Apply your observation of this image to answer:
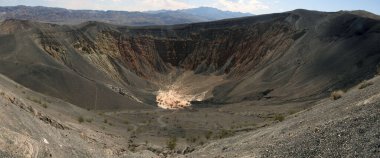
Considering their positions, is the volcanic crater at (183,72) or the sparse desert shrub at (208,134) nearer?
the sparse desert shrub at (208,134)

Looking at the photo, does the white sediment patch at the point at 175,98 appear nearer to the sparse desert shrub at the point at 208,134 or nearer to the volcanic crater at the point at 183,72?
the volcanic crater at the point at 183,72

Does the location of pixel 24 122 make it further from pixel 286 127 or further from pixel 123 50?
pixel 123 50

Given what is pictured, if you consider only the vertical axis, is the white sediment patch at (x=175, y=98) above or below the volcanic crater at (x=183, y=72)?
below

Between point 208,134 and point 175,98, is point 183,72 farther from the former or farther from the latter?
point 208,134

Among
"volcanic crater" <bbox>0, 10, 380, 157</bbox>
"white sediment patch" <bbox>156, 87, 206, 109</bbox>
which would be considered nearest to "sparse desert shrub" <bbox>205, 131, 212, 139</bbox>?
"volcanic crater" <bbox>0, 10, 380, 157</bbox>

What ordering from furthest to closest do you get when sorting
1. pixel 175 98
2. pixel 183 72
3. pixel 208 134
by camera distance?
1. pixel 183 72
2. pixel 175 98
3. pixel 208 134

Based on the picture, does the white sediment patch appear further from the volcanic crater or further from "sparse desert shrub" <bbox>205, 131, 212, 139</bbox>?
"sparse desert shrub" <bbox>205, 131, 212, 139</bbox>

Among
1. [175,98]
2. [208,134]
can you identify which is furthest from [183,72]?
[208,134]

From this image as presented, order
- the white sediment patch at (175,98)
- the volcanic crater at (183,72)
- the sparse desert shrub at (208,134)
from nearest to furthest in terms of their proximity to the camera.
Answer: the sparse desert shrub at (208,134) → the volcanic crater at (183,72) → the white sediment patch at (175,98)

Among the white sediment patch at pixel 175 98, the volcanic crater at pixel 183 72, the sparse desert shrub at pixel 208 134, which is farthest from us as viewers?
the white sediment patch at pixel 175 98

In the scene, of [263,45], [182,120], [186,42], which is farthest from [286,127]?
[186,42]

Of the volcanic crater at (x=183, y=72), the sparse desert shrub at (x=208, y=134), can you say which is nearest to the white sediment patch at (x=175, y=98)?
the volcanic crater at (x=183, y=72)
